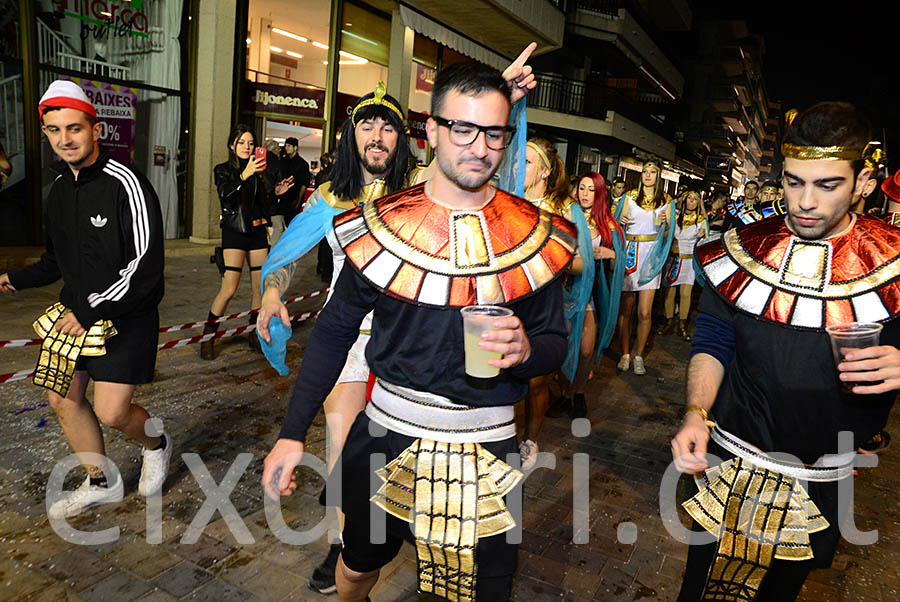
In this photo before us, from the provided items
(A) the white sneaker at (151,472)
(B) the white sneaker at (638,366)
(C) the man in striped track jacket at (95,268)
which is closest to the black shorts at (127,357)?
(C) the man in striped track jacket at (95,268)

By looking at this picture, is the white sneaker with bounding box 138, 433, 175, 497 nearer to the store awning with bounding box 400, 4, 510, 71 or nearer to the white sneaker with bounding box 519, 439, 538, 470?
the white sneaker with bounding box 519, 439, 538, 470

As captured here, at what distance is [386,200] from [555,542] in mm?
2456

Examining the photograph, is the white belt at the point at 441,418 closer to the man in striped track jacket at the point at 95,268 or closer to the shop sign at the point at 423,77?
the man in striped track jacket at the point at 95,268

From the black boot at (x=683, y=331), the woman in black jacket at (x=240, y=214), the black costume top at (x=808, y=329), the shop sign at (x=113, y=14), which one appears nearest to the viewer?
the black costume top at (x=808, y=329)

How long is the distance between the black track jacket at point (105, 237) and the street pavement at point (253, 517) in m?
1.19

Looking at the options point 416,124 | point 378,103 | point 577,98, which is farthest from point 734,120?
point 378,103

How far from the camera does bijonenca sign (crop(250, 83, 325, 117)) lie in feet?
45.0

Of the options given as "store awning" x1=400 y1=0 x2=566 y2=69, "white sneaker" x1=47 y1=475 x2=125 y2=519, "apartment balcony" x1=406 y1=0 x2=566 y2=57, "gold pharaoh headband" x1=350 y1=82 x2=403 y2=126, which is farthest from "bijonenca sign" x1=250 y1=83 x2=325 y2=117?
"white sneaker" x1=47 y1=475 x2=125 y2=519

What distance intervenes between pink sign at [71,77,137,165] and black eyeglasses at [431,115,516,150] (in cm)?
1077

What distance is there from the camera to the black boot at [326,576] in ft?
10.3

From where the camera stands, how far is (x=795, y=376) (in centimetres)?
222

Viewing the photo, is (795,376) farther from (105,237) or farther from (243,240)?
(243,240)

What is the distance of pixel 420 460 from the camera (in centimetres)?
210

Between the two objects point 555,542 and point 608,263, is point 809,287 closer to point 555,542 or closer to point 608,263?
point 555,542
